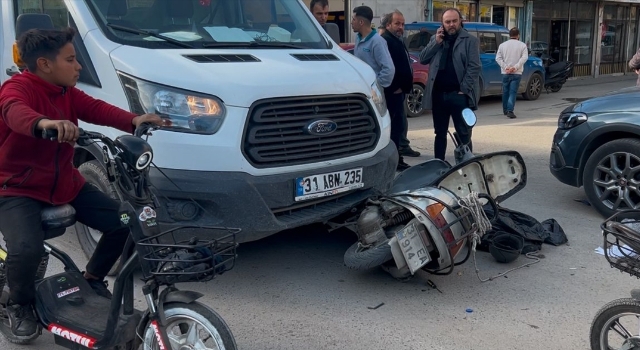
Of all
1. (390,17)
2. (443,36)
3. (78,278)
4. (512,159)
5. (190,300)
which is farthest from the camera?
(390,17)

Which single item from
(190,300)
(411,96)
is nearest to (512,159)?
(190,300)

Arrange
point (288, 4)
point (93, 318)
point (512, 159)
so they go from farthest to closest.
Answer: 1. point (288, 4)
2. point (512, 159)
3. point (93, 318)

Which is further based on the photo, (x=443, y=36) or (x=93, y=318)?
(x=443, y=36)

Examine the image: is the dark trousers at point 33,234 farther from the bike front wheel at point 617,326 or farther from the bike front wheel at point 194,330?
the bike front wheel at point 617,326

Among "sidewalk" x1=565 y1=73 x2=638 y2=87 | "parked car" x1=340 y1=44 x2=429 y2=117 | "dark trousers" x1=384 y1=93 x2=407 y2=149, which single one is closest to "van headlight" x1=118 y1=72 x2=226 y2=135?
"dark trousers" x1=384 y1=93 x2=407 y2=149

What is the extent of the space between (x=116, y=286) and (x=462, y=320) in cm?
211

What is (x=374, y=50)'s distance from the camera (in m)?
7.26

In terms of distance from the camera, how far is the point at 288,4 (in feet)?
18.7

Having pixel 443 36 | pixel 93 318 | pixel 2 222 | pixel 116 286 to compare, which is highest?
pixel 443 36

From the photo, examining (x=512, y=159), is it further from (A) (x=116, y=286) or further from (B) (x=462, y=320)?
(A) (x=116, y=286)

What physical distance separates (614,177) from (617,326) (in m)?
2.98

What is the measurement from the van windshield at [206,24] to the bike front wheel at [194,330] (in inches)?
87.9

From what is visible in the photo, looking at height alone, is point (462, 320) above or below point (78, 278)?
below

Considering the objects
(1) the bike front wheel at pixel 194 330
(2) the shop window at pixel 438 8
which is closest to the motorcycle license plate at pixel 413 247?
(1) the bike front wheel at pixel 194 330
